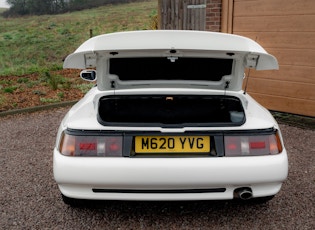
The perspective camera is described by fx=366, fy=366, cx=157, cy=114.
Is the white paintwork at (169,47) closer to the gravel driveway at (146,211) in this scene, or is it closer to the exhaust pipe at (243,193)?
the exhaust pipe at (243,193)

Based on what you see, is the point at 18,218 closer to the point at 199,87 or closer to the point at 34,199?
the point at 34,199

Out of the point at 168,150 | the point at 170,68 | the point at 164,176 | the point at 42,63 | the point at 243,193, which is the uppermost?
the point at 170,68

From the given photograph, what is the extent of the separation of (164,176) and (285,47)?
4.74m

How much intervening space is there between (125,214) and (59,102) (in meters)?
5.71

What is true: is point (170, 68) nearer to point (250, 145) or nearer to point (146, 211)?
point (250, 145)

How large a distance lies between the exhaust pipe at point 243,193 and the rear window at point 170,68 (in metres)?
1.04

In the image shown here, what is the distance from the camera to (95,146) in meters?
2.61

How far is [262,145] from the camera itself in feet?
8.73

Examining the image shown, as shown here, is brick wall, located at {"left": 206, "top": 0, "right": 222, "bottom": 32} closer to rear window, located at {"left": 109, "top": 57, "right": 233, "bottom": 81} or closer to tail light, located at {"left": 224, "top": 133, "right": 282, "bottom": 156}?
rear window, located at {"left": 109, "top": 57, "right": 233, "bottom": 81}

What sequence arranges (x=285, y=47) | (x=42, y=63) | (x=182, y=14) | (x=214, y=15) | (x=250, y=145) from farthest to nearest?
(x=42, y=63)
(x=182, y=14)
(x=214, y=15)
(x=285, y=47)
(x=250, y=145)

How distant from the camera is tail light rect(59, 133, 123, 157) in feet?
8.52

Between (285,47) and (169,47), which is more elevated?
(169,47)

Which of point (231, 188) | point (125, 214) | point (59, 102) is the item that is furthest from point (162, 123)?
point (59, 102)

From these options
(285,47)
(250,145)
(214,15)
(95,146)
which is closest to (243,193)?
(250,145)
